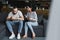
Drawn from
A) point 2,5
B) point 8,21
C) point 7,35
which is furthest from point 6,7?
point 7,35

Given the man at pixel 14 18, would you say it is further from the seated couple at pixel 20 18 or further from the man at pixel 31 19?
the man at pixel 31 19

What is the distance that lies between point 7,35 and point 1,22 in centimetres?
30

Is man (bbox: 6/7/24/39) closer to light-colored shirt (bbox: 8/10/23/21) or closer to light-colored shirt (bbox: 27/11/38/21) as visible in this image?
light-colored shirt (bbox: 8/10/23/21)

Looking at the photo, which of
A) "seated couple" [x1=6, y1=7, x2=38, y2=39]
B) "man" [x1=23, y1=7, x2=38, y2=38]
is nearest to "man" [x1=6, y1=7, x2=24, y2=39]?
"seated couple" [x1=6, y1=7, x2=38, y2=39]

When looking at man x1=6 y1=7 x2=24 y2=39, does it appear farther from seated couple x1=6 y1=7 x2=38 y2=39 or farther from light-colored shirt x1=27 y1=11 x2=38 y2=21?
light-colored shirt x1=27 y1=11 x2=38 y2=21

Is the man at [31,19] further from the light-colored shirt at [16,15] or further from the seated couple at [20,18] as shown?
the light-colored shirt at [16,15]

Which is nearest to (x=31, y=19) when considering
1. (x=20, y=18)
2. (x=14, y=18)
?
(x=20, y=18)

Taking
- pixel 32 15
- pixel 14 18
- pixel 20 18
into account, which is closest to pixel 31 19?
pixel 32 15

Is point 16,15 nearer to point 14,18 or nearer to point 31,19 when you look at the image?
point 14,18

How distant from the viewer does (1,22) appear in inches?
139

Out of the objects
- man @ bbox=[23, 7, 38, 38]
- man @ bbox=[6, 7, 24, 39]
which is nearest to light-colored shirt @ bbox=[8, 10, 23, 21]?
man @ bbox=[6, 7, 24, 39]

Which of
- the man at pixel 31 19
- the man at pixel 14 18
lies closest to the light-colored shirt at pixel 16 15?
the man at pixel 14 18

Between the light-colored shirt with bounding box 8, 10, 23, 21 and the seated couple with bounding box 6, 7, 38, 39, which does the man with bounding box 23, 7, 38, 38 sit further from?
the light-colored shirt with bounding box 8, 10, 23, 21

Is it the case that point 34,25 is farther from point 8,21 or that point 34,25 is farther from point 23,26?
point 8,21
